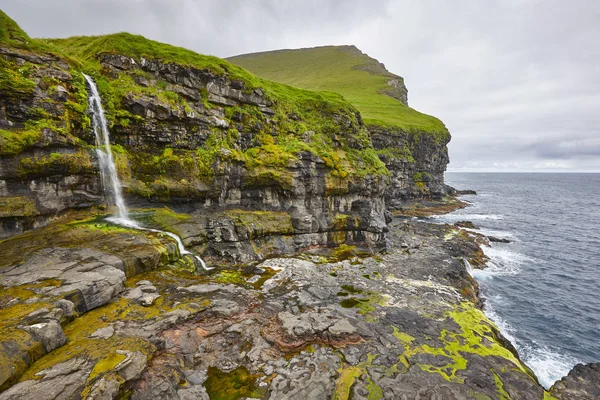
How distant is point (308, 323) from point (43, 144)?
2382cm

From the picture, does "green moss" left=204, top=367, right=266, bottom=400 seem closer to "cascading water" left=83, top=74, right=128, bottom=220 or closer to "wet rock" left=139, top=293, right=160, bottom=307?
"wet rock" left=139, top=293, right=160, bottom=307

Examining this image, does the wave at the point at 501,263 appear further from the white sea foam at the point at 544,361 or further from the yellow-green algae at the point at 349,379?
the yellow-green algae at the point at 349,379

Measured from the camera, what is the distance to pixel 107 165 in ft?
83.1

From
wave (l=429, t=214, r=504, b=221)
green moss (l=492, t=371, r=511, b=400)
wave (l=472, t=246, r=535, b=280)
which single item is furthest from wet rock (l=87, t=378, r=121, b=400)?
wave (l=429, t=214, r=504, b=221)

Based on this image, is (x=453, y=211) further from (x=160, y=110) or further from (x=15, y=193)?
(x=15, y=193)

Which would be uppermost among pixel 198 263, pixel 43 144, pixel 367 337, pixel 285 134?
pixel 285 134

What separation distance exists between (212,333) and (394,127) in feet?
248

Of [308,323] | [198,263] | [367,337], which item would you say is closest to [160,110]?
[198,263]

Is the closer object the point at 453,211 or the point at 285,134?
the point at 285,134

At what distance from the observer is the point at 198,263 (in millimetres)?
25375

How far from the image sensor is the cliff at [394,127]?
250ft

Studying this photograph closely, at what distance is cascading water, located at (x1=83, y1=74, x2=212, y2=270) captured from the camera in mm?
25000

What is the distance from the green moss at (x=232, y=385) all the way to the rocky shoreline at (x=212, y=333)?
0.17 ft

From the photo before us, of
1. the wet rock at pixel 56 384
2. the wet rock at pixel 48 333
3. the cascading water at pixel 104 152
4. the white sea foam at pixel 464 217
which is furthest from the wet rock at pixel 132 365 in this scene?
the white sea foam at pixel 464 217
